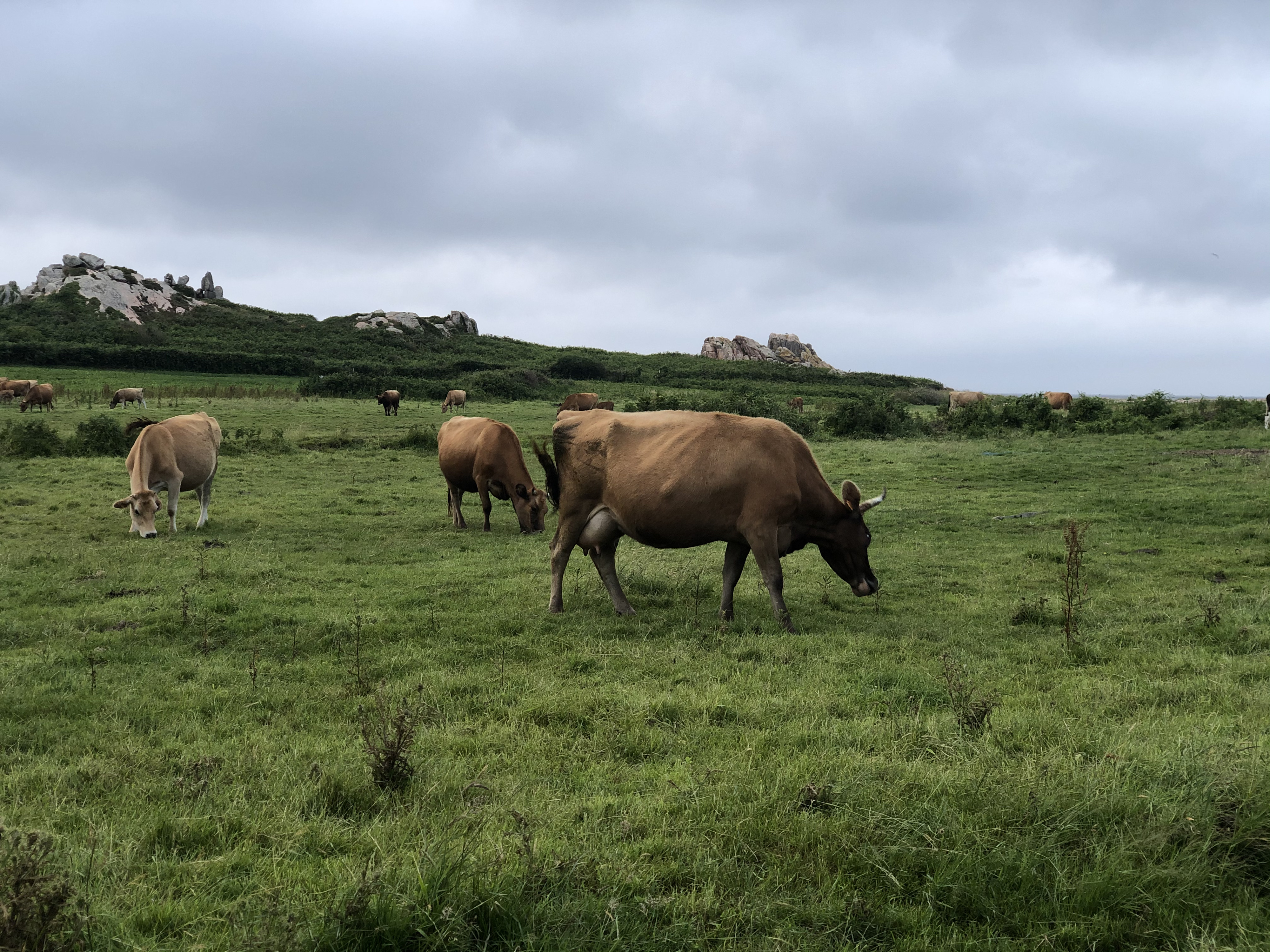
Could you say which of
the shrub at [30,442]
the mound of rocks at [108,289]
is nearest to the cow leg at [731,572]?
the shrub at [30,442]

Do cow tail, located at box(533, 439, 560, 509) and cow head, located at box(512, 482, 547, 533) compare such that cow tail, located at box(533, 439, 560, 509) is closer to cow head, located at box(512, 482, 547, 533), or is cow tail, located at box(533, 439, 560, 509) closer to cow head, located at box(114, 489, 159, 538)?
cow head, located at box(512, 482, 547, 533)

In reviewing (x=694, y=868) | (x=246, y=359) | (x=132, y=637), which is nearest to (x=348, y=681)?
(x=132, y=637)

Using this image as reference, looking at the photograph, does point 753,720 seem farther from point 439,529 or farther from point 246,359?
point 246,359

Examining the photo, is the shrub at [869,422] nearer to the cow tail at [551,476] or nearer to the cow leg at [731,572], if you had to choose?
the cow tail at [551,476]

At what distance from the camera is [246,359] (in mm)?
69562

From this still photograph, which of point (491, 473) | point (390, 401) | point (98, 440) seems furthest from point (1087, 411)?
point (98, 440)

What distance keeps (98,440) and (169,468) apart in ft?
40.9

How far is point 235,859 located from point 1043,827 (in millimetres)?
3590

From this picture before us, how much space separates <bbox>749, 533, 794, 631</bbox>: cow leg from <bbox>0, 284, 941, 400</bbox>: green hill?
46.6m

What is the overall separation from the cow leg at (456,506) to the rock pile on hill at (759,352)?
88418 mm

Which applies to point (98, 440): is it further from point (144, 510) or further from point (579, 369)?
point (579, 369)

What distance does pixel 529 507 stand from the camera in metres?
15.5

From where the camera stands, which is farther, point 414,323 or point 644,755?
point 414,323

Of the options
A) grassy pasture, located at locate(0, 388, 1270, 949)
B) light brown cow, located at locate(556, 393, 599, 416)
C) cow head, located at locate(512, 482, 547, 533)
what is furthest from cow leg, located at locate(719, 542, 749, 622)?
light brown cow, located at locate(556, 393, 599, 416)
